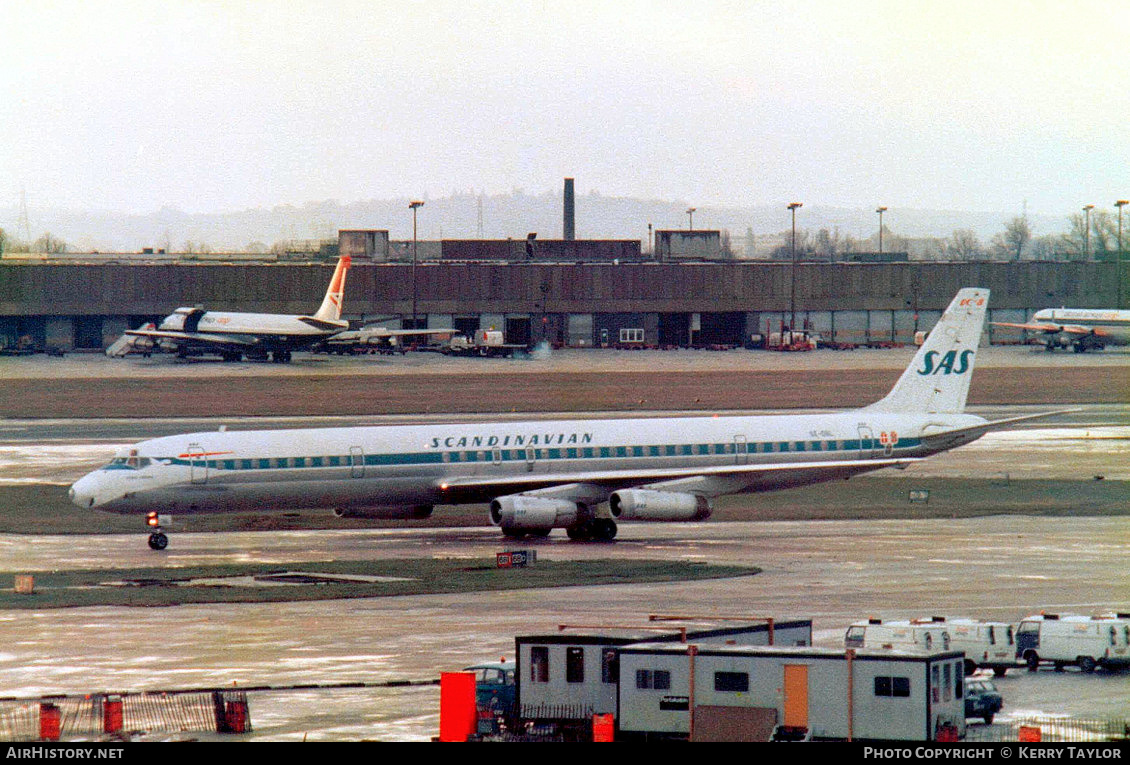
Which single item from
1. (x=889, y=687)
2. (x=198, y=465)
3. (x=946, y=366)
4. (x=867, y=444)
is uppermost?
(x=946, y=366)

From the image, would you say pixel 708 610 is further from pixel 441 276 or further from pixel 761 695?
pixel 441 276

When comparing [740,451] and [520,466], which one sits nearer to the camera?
[520,466]

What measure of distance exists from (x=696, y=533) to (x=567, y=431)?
6.04 meters

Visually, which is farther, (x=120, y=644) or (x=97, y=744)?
(x=120, y=644)

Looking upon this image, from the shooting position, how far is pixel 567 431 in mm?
57969

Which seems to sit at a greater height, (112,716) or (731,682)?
(731,682)

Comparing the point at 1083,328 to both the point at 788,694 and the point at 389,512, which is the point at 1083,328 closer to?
the point at 389,512

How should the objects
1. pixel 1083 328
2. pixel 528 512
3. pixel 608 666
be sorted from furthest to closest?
pixel 1083 328 < pixel 528 512 < pixel 608 666

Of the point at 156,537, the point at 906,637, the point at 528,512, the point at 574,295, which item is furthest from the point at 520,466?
the point at 574,295

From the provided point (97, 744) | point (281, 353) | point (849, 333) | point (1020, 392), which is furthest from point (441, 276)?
point (97, 744)

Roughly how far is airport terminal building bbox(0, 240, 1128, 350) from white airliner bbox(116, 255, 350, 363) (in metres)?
15.8

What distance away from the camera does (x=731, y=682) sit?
26.8 m

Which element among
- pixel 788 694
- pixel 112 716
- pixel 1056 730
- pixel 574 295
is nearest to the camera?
pixel 788 694

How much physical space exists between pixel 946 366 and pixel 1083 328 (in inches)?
3860
